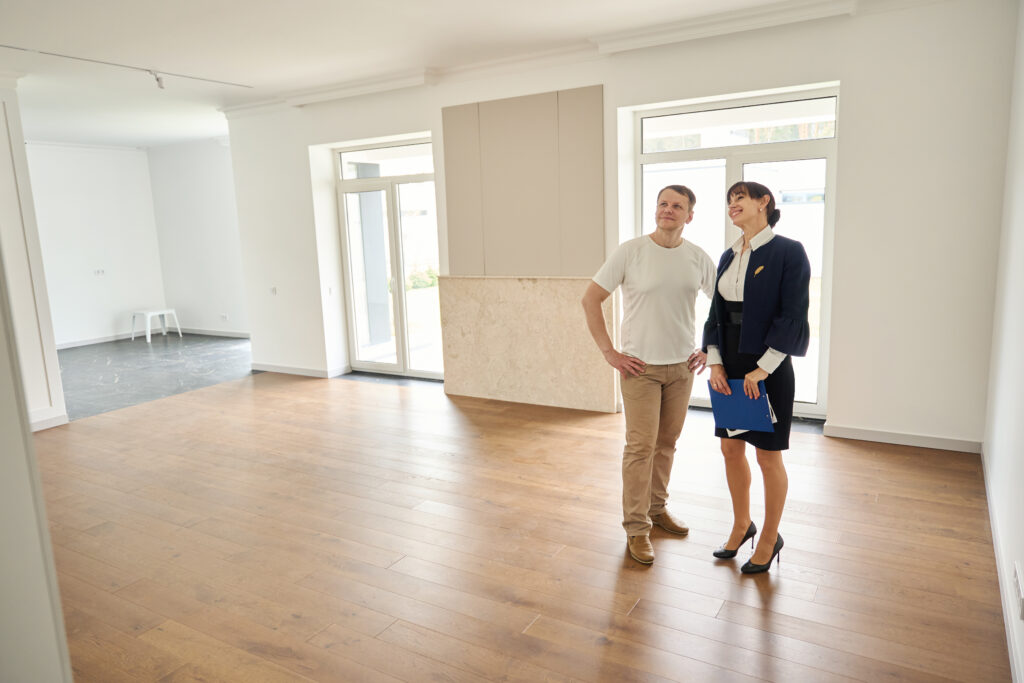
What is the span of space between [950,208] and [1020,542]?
2.41 metres

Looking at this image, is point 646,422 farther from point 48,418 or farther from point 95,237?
point 95,237

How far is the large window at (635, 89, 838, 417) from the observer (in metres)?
4.68

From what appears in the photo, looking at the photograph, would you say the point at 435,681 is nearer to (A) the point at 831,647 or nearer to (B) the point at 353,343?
(A) the point at 831,647

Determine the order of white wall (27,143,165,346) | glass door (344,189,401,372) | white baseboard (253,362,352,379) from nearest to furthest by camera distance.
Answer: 1. glass door (344,189,401,372)
2. white baseboard (253,362,352,379)
3. white wall (27,143,165,346)

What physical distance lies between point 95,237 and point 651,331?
9711mm

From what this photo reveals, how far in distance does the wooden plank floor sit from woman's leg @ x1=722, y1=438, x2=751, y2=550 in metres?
0.16

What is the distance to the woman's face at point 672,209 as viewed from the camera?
2.77 m

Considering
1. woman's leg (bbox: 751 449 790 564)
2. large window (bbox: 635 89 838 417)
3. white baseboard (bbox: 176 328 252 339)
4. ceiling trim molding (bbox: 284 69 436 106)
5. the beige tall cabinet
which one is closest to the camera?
woman's leg (bbox: 751 449 790 564)

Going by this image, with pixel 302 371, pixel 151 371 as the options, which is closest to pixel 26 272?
pixel 151 371

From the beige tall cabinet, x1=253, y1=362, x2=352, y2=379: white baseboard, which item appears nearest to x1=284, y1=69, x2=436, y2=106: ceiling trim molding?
the beige tall cabinet

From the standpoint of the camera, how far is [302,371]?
7.19m

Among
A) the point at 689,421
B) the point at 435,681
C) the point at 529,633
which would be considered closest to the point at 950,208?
the point at 689,421

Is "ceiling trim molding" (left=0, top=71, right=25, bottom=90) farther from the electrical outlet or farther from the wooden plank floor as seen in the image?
the electrical outlet

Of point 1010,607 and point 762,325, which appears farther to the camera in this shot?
point 762,325
